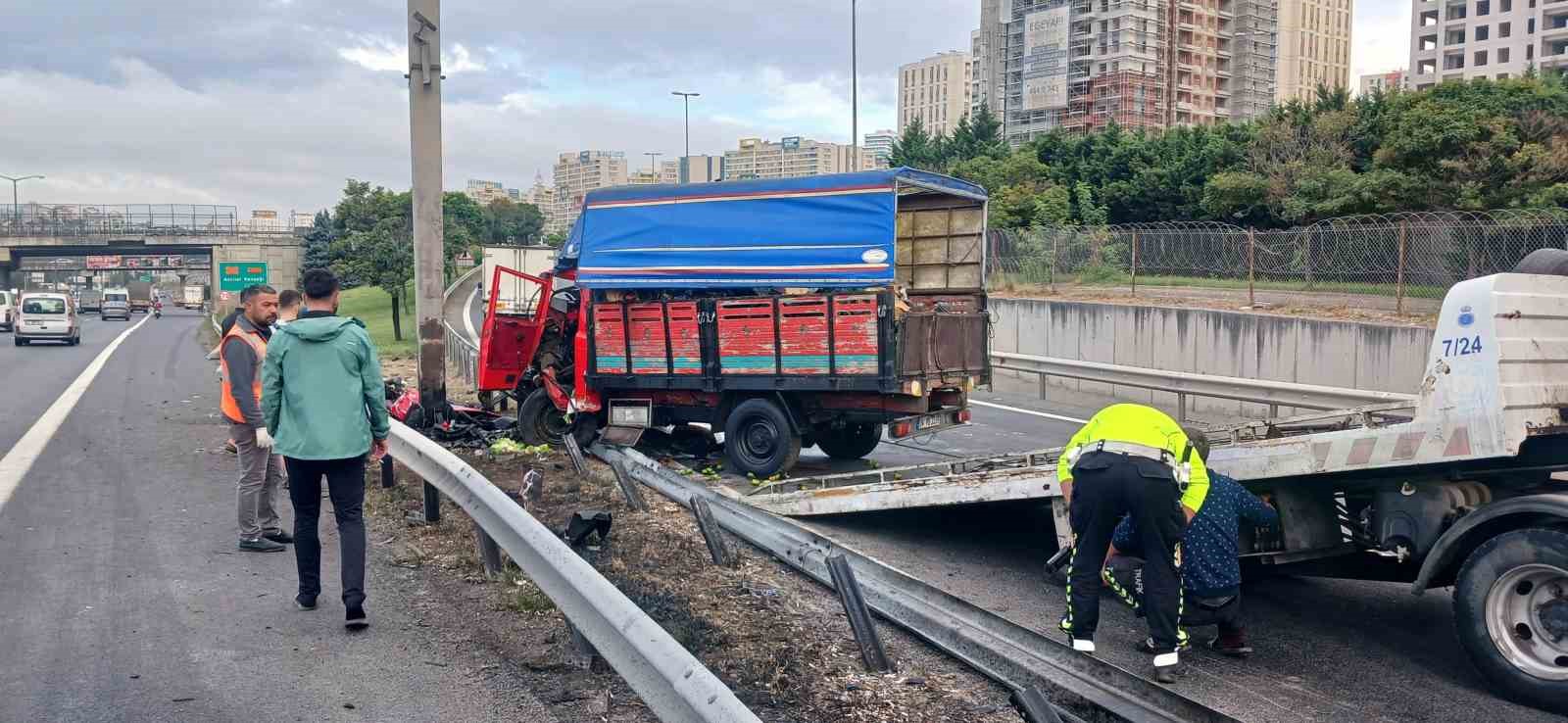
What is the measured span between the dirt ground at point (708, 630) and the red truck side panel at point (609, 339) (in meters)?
3.71

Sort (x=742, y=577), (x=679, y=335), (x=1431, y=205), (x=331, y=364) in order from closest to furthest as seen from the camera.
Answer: (x=331, y=364)
(x=742, y=577)
(x=679, y=335)
(x=1431, y=205)

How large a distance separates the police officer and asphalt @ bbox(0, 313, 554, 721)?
2.62 meters

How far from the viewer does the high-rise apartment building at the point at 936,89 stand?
6796 inches

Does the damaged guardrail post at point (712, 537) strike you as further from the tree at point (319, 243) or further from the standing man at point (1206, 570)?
the tree at point (319, 243)

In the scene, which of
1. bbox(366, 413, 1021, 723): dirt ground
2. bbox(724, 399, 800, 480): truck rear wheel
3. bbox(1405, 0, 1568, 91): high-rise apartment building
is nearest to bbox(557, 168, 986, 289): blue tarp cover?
bbox(724, 399, 800, 480): truck rear wheel

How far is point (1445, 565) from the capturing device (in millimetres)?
5750

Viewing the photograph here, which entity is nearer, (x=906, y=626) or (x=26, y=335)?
(x=906, y=626)

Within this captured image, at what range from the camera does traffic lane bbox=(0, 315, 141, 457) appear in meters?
15.4

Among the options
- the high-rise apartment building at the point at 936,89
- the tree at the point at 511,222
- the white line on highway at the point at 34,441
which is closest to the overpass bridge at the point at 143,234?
the tree at the point at 511,222

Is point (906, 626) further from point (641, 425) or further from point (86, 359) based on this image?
point (86, 359)

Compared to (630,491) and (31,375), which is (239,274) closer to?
(31,375)

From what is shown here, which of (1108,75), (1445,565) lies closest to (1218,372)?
→ (1445,565)

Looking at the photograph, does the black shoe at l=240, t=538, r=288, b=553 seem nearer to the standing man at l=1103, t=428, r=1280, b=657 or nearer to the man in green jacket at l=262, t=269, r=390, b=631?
the man in green jacket at l=262, t=269, r=390, b=631

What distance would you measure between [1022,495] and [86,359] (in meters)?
28.6
